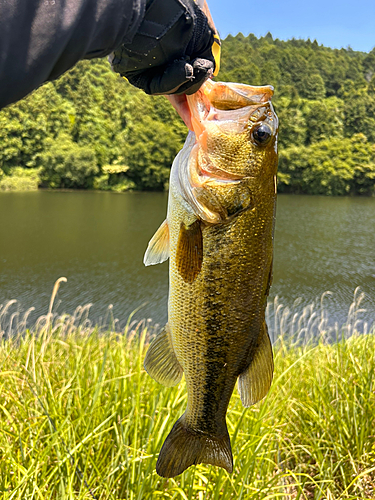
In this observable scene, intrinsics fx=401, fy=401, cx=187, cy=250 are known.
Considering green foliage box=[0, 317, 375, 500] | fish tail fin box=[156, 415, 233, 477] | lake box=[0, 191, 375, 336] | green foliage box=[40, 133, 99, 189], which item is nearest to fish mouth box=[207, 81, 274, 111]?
fish tail fin box=[156, 415, 233, 477]

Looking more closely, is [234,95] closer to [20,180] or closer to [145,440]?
[145,440]

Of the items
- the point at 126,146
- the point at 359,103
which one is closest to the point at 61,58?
the point at 126,146

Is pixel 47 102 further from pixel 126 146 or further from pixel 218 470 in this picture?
pixel 218 470

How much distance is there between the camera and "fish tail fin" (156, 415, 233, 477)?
5.35ft

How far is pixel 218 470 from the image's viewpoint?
2.64m

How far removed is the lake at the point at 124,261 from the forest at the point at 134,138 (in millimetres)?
27226

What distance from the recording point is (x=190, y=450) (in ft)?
5.55

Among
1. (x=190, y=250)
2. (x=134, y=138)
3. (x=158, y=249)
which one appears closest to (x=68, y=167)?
(x=134, y=138)

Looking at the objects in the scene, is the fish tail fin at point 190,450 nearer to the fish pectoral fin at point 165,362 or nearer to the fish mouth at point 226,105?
the fish pectoral fin at point 165,362

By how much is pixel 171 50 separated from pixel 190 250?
73 centimetres

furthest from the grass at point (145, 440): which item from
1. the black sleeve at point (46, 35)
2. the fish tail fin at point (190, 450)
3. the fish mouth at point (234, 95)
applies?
the black sleeve at point (46, 35)

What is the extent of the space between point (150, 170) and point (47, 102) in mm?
27853

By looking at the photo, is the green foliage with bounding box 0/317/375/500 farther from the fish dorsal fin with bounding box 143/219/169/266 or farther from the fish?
the fish dorsal fin with bounding box 143/219/169/266

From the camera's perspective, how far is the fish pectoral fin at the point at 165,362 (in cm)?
176
